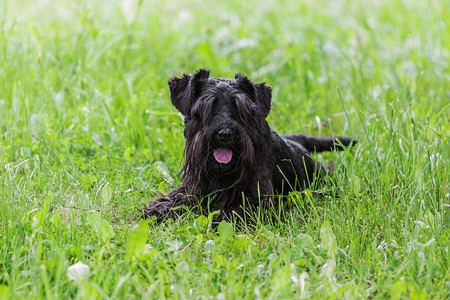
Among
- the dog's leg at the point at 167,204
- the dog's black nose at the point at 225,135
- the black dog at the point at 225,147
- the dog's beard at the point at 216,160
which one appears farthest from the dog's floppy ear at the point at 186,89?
the dog's leg at the point at 167,204

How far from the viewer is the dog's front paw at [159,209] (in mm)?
3711

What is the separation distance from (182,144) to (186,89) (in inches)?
44.1

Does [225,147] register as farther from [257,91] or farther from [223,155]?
[257,91]

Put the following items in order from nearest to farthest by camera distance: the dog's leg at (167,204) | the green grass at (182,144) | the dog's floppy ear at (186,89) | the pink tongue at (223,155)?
the green grass at (182,144) < the pink tongue at (223,155) < the dog's floppy ear at (186,89) < the dog's leg at (167,204)

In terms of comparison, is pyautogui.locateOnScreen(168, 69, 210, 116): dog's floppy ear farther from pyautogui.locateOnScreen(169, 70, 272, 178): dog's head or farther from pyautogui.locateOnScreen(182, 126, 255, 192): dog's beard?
pyautogui.locateOnScreen(182, 126, 255, 192): dog's beard

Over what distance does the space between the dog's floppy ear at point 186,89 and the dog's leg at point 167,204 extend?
23.6 inches

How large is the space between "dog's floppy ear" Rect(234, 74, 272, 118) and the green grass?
0.60m

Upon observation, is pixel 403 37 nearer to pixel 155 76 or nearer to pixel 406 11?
pixel 406 11

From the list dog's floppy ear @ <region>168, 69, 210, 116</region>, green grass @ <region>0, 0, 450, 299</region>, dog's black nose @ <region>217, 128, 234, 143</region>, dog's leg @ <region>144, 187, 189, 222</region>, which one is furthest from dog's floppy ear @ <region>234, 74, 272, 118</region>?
dog's leg @ <region>144, 187, 189, 222</region>

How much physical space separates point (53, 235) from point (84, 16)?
3.73 metres

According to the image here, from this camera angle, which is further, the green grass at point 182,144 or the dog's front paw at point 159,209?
the dog's front paw at point 159,209

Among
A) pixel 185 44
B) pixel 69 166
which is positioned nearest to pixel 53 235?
pixel 69 166

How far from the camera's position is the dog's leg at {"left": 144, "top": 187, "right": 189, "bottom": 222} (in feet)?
12.2

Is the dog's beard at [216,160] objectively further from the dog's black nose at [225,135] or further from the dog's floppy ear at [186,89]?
the dog's floppy ear at [186,89]
